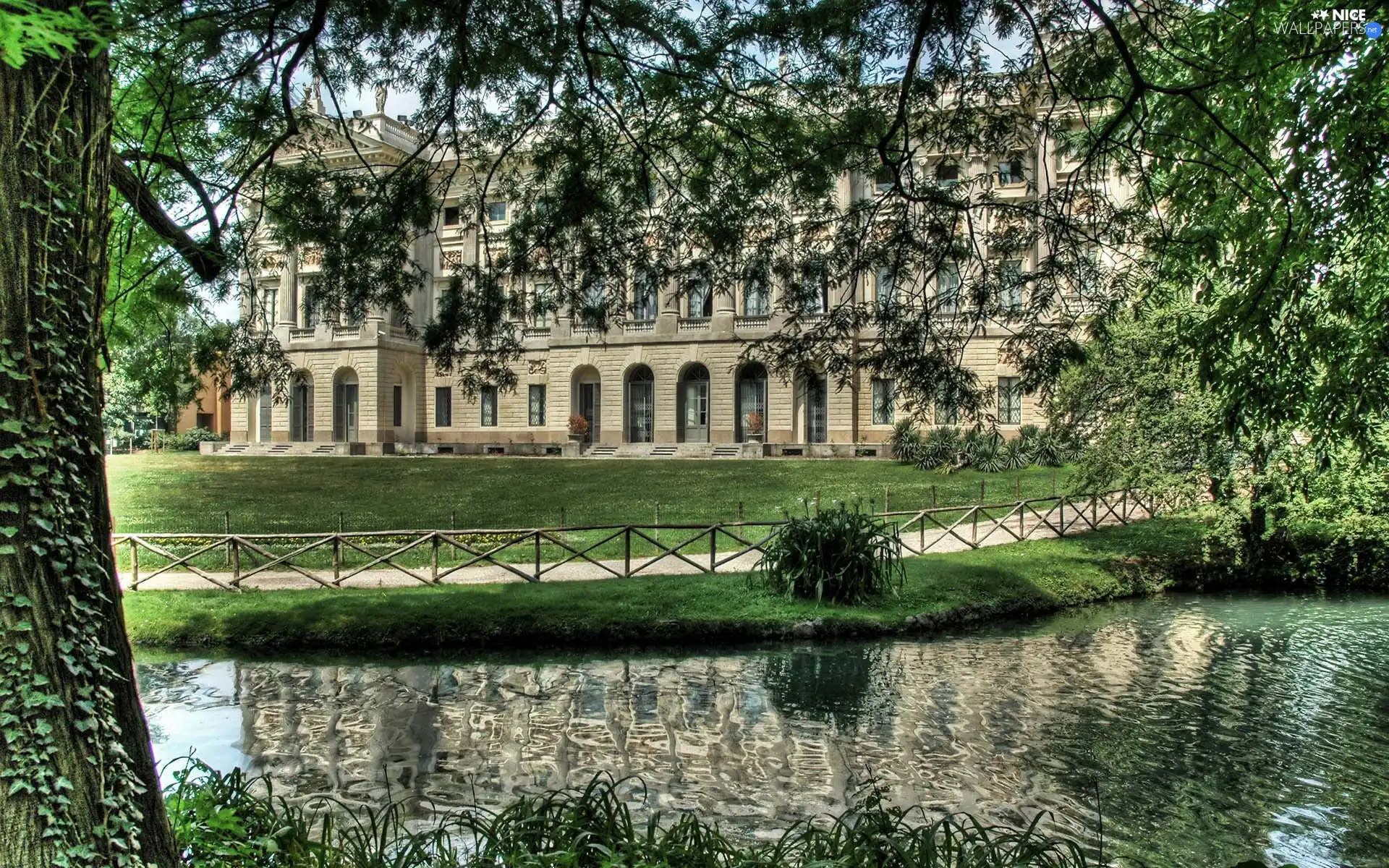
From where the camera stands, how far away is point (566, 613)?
12.6 m

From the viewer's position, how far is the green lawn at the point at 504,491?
77.3 feet

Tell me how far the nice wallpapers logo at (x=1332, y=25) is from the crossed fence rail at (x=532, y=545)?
883cm

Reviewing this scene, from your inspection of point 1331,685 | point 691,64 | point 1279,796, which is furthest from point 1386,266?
point 691,64

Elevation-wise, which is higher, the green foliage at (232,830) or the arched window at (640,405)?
the arched window at (640,405)

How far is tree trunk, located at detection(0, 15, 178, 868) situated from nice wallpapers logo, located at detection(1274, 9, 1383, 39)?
29.7ft

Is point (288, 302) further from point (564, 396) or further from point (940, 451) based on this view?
point (940, 451)

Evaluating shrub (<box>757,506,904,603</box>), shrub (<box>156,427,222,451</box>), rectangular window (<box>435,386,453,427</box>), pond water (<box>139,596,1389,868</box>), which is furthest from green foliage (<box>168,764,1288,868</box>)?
shrub (<box>156,427,222,451</box>)

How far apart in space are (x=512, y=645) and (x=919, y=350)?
7.32 meters

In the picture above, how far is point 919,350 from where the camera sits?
22.9 feet

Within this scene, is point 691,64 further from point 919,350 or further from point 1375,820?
point 1375,820

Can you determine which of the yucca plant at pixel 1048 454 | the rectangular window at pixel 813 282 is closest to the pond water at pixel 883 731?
the rectangular window at pixel 813 282

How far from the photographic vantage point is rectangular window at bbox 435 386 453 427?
140ft

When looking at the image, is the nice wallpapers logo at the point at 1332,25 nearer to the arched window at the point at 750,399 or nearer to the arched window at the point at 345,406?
the arched window at the point at 750,399

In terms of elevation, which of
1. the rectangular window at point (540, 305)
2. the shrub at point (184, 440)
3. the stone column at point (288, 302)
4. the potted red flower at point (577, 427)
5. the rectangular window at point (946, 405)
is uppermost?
the stone column at point (288, 302)
